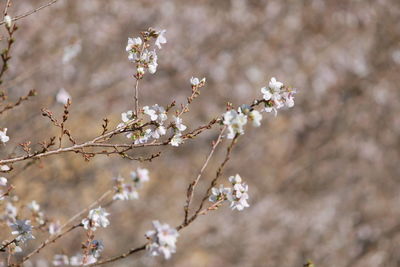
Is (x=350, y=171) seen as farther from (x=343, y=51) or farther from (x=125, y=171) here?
(x=125, y=171)

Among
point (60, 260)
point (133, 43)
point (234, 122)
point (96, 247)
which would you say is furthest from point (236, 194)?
point (60, 260)

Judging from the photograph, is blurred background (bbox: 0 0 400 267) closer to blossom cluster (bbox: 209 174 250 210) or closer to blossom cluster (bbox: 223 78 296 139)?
blossom cluster (bbox: 209 174 250 210)

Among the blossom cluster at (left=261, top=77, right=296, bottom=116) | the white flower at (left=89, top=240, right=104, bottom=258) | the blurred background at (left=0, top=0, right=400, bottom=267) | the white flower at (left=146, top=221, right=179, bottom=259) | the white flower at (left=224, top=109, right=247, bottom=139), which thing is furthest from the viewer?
the blurred background at (left=0, top=0, right=400, bottom=267)

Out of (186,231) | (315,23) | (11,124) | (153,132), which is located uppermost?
(315,23)

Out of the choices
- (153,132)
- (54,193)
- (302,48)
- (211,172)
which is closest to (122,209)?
(54,193)

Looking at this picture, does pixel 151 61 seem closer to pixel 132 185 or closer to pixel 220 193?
pixel 132 185

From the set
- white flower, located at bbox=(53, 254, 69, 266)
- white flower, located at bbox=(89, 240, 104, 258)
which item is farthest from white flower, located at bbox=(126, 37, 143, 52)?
white flower, located at bbox=(53, 254, 69, 266)

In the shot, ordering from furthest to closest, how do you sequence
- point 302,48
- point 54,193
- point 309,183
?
point 302,48 → point 309,183 → point 54,193
